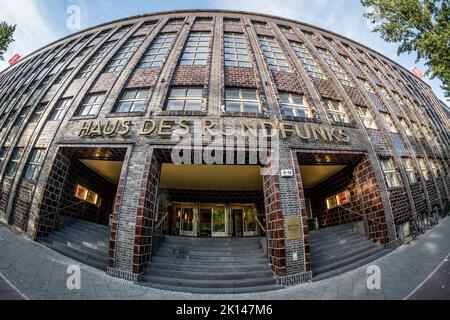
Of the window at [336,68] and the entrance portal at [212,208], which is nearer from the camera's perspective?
A: the window at [336,68]

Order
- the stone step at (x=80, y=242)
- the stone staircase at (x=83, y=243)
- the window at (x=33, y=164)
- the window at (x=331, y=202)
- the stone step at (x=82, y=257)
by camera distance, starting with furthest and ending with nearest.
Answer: the window at (x=331, y=202) → the window at (x=33, y=164) → the stone step at (x=80, y=242) → the stone staircase at (x=83, y=243) → the stone step at (x=82, y=257)

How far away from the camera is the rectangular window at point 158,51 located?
33.8ft

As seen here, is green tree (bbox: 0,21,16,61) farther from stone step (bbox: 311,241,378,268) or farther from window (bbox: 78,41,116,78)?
stone step (bbox: 311,241,378,268)

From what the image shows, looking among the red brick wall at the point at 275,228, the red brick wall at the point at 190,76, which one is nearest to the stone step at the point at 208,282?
the red brick wall at the point at 275,228

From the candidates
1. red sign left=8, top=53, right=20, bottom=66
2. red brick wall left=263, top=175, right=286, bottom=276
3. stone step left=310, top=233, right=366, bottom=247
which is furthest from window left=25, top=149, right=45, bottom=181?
red sign left=8, top=53, right=20, bottom=66

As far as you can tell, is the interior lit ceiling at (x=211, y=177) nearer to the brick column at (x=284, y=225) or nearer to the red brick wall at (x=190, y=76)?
the brick column at (x=284, y=225)

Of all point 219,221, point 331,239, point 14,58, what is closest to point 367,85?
point 331,239

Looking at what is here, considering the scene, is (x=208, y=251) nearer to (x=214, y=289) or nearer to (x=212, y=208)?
(x=214, y=289)

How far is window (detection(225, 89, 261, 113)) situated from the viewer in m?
8.51

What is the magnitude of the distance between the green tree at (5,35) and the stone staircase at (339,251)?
53.3ft

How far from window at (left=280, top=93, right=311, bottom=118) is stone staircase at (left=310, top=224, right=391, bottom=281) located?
5.84 meters

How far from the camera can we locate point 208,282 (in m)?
5.78

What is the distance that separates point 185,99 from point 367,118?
395 inches
